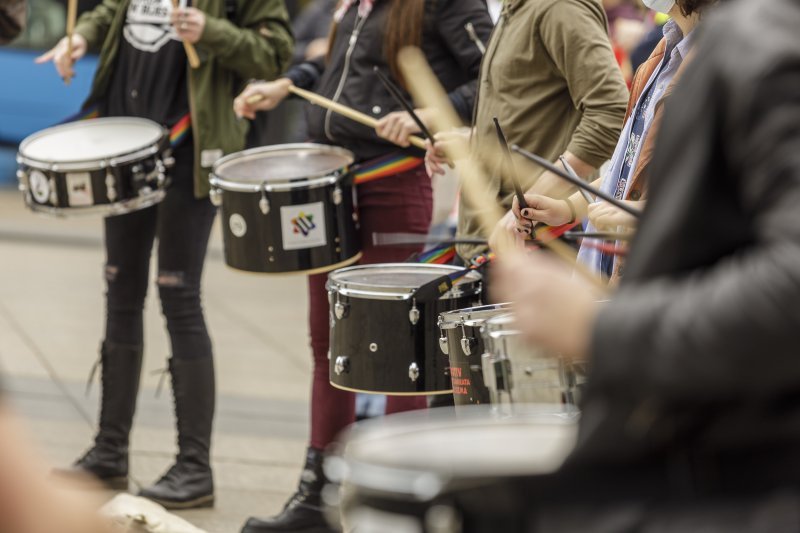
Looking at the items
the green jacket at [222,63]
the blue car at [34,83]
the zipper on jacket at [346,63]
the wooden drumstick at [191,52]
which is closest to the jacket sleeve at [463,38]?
the zipper on jacket at [346,63]

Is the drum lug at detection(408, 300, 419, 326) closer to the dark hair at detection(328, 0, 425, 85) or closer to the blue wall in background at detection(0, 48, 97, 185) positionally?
the dark hair at detection(328, 0, 425, 85)

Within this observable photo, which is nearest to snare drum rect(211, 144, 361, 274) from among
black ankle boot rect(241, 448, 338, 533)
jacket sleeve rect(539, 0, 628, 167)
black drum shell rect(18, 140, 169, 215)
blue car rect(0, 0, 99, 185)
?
black drum shell rect(18, 140, 169, 215)

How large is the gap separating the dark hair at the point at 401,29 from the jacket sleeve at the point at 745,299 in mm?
2349

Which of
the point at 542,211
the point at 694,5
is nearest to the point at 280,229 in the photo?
the point at 542,211

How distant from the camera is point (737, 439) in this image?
1.47m

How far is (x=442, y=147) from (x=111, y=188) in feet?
3.98

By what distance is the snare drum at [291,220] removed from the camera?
3783 millimetres

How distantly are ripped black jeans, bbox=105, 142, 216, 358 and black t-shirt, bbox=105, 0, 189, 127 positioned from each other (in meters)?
0.16

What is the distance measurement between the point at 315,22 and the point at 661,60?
6846 mm

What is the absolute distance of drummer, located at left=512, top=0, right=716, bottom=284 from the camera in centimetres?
267

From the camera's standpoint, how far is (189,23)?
160 inches

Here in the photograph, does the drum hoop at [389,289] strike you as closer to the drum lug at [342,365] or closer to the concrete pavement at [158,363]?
the drum lug at [342,365]

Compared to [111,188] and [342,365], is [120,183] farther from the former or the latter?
[342,365]

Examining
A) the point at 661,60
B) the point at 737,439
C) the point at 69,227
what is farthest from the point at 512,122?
the point at 69,227
